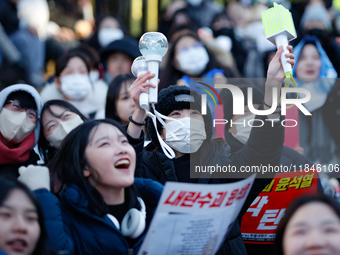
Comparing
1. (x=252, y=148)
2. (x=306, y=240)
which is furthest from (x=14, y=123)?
(x=306, y=240)

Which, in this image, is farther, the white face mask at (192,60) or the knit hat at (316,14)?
the knit hat at (316,14)

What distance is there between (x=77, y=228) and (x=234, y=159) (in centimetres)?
116

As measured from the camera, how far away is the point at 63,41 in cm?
860

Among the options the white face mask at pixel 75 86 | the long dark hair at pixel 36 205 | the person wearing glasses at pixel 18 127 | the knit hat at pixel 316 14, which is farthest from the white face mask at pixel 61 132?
the knit hat at pixel 316 14

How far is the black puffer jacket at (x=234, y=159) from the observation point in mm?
2998

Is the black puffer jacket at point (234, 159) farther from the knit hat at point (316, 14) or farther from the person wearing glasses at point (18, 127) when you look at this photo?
the knit hat at point (316, 14)

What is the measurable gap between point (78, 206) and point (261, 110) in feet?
4.18

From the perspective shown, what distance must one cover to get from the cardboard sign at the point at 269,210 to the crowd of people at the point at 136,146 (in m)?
0.03

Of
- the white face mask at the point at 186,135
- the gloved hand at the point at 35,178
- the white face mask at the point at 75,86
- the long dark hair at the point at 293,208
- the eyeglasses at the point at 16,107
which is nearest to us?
the long dark hair at the point at 293,208

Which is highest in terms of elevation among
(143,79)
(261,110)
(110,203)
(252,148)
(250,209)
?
(143,79)

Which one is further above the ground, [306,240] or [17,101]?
[17,101]

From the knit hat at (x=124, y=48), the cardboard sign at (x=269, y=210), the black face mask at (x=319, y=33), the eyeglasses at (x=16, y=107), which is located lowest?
the cardboard sign at (x=269, y=210)

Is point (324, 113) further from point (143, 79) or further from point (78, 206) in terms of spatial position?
point (78, 206)

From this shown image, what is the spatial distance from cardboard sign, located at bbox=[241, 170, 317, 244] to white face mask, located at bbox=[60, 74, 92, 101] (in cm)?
251
